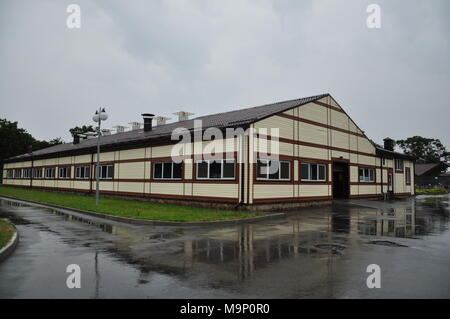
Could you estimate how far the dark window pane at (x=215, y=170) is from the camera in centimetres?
1784

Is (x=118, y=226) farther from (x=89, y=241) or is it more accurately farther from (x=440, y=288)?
(x=440, y=288)

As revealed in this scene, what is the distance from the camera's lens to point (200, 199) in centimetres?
1855

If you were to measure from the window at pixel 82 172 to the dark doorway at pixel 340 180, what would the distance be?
21.7 meters

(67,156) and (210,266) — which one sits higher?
(67,156)

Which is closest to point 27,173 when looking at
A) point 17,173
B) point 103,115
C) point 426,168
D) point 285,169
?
point 17,173

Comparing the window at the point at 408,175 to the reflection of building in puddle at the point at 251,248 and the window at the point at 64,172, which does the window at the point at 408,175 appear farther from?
the window at the point at 64,172

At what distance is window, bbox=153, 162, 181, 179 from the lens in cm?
2030

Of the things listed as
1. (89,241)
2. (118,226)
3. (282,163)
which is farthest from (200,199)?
(89,241)

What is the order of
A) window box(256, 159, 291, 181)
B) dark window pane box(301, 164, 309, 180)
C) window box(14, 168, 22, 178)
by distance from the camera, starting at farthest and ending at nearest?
window box(14, 168, 22, 178) < dark window pane box(301, 164, 309, 180) < window box(256, 159, 291, 181)

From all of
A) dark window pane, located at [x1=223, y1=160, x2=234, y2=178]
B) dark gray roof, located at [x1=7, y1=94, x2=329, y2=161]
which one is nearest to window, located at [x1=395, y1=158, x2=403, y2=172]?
dark gray roof, located at [x1=7, y1=94, x2=329, y2=161]

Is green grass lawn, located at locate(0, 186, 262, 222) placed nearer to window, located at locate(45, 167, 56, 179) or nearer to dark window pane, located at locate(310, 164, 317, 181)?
dark window pane, located at locate(310, 164, 317, 181)

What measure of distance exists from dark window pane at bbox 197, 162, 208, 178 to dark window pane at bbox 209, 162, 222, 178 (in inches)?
12.5

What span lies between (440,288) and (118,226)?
10047mm

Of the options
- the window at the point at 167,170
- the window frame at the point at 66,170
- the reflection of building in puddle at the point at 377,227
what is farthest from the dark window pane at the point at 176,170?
the window frame at the point at 66,170
